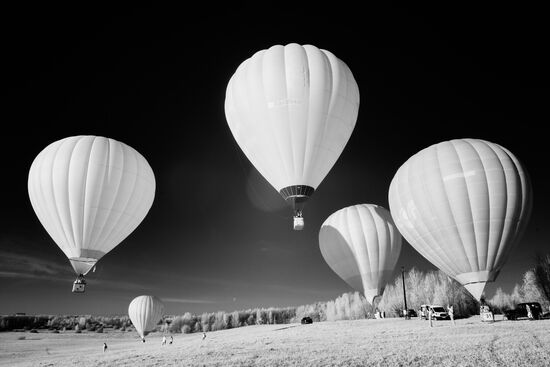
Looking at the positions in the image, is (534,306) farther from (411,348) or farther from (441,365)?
→ (441,365)

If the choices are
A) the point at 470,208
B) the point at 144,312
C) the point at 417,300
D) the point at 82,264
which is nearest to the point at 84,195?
the point at 82,264

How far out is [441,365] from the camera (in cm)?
1172

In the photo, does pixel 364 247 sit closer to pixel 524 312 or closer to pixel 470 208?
pixel 470 208

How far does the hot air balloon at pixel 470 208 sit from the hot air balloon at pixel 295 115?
6370 mm

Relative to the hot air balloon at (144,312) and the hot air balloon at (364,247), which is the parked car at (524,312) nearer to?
the hot air balloon at (364,247)

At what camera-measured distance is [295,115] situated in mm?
20172

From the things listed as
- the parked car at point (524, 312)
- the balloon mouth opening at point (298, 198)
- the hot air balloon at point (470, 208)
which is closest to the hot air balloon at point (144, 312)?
the balloon mouth opening at point (298, 198)

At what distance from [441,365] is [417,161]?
Answer: 15441 mm

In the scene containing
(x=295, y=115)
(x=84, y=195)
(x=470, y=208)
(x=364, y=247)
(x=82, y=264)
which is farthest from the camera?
(x=364, y=247)

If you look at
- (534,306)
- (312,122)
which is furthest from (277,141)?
(534,306)

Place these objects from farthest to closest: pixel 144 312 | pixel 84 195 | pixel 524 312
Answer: pixel 144 312 < pixel 524 312 < pixel 84 195

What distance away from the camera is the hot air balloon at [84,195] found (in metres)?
20.9

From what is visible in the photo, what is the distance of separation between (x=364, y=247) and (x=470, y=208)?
39.6 ft

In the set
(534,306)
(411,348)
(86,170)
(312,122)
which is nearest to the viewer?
(411,348)
